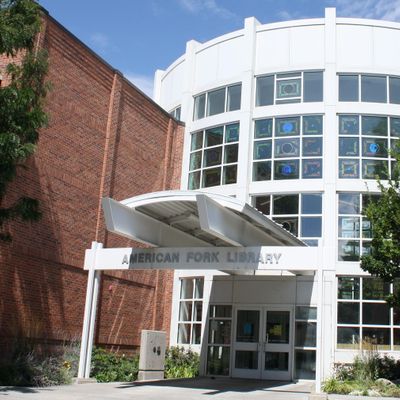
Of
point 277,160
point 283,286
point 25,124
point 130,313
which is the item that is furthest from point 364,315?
point 25,124

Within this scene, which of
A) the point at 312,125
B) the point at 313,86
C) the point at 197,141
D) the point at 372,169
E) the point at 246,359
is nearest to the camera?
the point at 246,359

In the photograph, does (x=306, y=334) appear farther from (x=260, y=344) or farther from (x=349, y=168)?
(x=349, y=168)

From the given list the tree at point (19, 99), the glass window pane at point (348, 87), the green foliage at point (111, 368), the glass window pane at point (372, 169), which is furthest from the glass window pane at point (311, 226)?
the tree at point (19, 99)

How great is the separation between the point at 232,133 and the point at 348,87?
15.0 ft

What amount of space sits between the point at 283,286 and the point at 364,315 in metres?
2.76

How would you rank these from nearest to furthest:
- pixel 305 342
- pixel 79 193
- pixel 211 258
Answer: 1. pixel 211 258
2. pixel 79 193
3. pixel 305 342

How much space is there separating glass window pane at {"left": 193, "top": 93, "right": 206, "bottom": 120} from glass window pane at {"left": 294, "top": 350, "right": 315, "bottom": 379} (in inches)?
398

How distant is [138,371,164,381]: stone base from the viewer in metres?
17.9

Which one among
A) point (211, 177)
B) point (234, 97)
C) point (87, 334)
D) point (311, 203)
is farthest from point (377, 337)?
point (234, 97)

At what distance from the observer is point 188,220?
1688 centimetres

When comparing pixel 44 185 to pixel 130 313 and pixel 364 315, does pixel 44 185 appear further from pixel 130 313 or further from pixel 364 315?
pixel 364 315

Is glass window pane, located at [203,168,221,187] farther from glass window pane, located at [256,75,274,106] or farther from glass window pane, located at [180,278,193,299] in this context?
glass window pane, located at [180,278,193,299]

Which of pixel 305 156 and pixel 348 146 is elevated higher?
pixel 348 146

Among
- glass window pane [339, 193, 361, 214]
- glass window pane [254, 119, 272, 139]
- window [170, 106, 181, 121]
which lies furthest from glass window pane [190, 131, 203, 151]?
glass window pane [339, 193, 361, 214]
